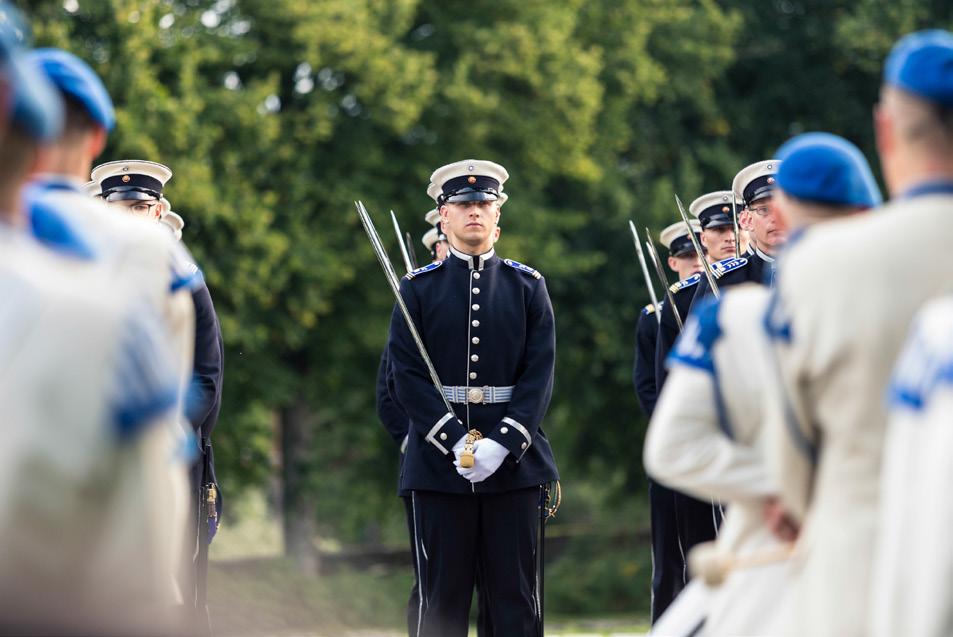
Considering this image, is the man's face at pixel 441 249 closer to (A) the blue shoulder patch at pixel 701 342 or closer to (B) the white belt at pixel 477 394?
(B) the white belt at pixel 477 394

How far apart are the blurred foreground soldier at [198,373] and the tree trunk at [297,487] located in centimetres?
1414

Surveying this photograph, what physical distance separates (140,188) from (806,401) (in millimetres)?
4842

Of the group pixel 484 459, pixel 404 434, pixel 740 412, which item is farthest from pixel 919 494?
pixel 404 434

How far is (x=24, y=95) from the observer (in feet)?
10.1

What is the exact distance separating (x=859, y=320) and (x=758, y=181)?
4279 millimetres

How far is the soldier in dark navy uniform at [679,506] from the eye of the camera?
848 centimetres

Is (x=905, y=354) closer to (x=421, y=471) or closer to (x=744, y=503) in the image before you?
(x=744, y=503)

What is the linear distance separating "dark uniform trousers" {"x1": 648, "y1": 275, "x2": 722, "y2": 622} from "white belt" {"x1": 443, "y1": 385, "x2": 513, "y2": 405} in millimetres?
1206

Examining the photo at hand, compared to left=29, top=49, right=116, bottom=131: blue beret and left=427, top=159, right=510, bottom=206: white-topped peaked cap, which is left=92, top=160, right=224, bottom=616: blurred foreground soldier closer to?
left=427, top=159, right=510, bottom=206: white-topped peaked cap

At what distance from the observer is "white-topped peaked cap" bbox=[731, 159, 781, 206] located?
7.66m

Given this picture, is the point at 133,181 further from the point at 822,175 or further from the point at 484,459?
the point at 822,175

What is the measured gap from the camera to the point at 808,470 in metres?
Answer: 3.75

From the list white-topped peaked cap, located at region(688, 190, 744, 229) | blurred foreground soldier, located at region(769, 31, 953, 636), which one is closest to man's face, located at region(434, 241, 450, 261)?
white-topped peaked cap, located at region(688, 190, 744, 229)

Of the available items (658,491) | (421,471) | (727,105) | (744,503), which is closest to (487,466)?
(421,471)
